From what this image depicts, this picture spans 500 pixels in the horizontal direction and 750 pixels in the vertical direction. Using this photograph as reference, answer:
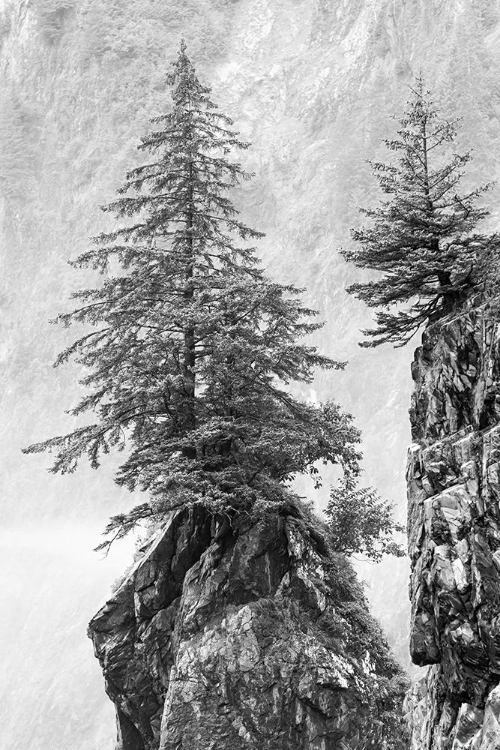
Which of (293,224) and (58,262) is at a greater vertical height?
(58,262)

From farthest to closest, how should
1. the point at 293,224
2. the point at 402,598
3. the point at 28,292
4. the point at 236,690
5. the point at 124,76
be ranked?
the point at 124,76
the point at 28,292
the point at 293,224
the point at 402,598
the point at 236,690

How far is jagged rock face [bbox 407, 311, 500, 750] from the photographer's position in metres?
8.05

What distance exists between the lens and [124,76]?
7125cm

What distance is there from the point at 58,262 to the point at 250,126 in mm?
22951

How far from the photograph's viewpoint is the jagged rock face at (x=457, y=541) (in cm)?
805

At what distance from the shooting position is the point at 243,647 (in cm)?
1105

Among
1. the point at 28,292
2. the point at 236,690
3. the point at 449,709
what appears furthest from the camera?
the point at 28,292

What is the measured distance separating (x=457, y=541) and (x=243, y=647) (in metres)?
4.29

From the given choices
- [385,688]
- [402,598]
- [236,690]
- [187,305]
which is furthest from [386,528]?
[402,598]

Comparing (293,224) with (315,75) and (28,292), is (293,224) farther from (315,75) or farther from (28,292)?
(28,292)

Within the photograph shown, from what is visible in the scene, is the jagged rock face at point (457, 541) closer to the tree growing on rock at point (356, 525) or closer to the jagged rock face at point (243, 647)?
the jagged rock face at point (243, 647)

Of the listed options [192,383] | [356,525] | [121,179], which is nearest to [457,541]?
[356,525]

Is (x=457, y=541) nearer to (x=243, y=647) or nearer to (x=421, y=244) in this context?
(x=243, y=647)

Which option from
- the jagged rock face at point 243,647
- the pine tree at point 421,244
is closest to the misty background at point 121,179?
the jagged rock face at point 243,647
